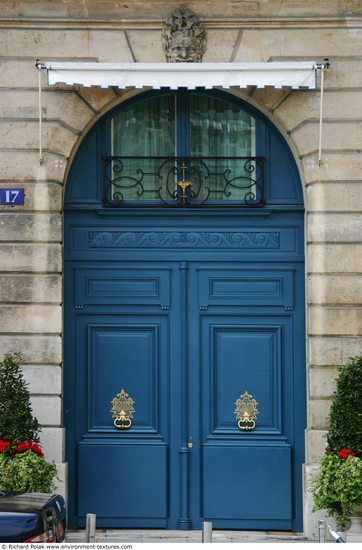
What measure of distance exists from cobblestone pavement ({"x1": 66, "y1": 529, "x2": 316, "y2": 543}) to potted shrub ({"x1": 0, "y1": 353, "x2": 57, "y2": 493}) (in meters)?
1.07

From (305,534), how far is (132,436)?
233cm

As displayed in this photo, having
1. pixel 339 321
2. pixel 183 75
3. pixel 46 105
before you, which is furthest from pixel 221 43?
pixel 339 321

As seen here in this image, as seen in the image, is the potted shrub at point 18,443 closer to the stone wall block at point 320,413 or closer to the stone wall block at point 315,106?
the stone wall block at point 320,413

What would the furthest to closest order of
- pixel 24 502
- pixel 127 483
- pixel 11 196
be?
pixel 127 483 < pixel 11 196 < pixel 24 502

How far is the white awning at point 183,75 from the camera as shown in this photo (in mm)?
13727

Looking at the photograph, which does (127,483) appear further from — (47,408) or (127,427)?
(47,408)

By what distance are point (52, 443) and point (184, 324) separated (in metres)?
2.10

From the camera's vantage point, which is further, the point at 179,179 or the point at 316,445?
the point at 179,179

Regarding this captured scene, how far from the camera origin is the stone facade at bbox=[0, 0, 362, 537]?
46.4 ft

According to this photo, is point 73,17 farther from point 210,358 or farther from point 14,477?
point 14,477

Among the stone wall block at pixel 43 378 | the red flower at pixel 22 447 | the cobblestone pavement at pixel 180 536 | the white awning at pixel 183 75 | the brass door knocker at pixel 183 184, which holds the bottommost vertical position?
the cobblestone pavement at pixel 180 536

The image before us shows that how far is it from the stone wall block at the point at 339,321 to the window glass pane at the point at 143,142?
2.50 m

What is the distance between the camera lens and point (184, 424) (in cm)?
1448

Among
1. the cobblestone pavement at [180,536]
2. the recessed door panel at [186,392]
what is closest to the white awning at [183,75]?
the recessed door panel at [186,392]
